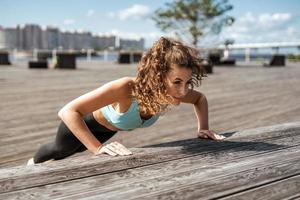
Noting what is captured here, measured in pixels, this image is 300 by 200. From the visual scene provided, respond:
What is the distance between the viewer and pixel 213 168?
1939 millimetres

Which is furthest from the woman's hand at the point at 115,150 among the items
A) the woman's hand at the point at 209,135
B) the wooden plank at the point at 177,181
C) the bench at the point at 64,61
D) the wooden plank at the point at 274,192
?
the bench at the point at 64,61

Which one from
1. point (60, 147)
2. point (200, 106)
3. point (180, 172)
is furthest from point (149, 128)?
point (180, 172)

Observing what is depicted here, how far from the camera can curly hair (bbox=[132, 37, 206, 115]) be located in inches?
92.7

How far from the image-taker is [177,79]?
2.35m

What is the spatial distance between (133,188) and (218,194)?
32 centimetres

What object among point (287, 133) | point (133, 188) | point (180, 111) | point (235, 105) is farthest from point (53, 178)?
point (235, 105)

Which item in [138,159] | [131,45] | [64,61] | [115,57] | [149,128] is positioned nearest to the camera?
[138,159]

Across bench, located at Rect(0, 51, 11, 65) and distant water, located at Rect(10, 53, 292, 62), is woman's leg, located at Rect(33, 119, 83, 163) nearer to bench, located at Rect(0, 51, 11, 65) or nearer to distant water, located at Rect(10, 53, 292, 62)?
bench, located at Rect(0, 51, 11, 65)

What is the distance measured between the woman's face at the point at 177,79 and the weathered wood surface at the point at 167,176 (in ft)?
0.99

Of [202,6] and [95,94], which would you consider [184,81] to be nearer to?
[95,94]

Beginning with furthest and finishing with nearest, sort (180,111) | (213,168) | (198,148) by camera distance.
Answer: (180,111)
(198,148)
(213,168)

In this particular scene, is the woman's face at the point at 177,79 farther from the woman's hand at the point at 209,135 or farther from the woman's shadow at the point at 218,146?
the woman's hand at the point at 209,135

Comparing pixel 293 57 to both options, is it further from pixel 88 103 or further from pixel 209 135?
pixel 88 103

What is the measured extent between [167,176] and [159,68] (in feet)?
2.49
